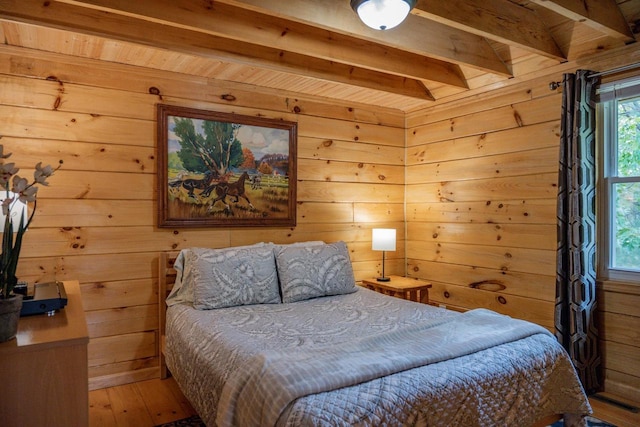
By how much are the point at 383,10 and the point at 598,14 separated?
1.30 m

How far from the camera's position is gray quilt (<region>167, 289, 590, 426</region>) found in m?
1.47

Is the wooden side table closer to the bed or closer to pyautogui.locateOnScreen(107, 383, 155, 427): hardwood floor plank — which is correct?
the bed

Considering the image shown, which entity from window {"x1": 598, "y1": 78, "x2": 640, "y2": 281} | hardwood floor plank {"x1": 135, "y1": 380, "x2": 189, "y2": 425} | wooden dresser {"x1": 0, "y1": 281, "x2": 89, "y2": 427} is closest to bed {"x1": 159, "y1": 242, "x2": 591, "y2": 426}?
hardwood floor plank {"x1": 135, "y1": 380, "x2": 189, "y2": 425}

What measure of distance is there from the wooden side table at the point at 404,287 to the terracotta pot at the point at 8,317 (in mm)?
2620

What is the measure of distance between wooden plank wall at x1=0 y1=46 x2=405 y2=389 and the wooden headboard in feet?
0.19

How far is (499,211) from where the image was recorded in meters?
3.28

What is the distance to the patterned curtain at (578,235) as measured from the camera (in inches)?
104

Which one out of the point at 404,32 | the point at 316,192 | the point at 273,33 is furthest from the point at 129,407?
the point at 404,32

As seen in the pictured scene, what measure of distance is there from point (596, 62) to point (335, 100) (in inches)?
74.6

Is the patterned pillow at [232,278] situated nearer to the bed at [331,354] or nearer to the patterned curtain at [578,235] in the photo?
the bed at [331,354]

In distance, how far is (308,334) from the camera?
2.12m

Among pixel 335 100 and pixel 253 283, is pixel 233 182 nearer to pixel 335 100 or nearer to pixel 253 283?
pixel 253 283

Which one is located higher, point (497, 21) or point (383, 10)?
point (497, 21)

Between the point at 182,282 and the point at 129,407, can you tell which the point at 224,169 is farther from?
→ the point at 129,407
